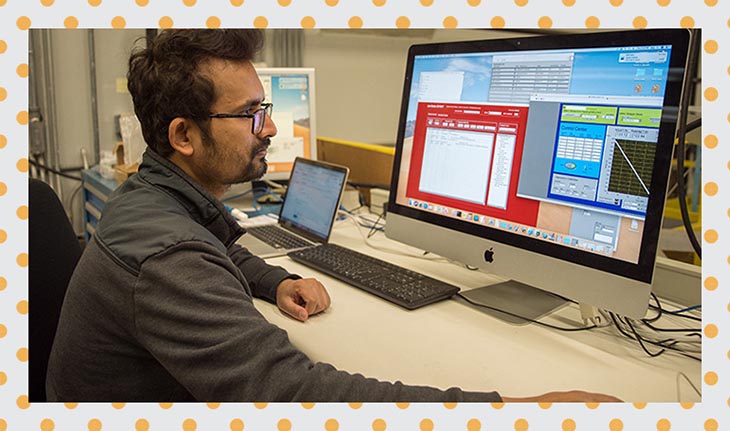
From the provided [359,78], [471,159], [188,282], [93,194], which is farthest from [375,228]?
[359,78]

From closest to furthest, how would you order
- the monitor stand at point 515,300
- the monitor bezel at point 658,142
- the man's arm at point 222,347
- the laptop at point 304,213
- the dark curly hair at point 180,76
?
1. the man's arm at point 222,347
2. the monitor bezel at point 658,142
3. the dark curly hair at point 180,76
4. the monitor stand at point 515,300
5. the laptop at point 304,213

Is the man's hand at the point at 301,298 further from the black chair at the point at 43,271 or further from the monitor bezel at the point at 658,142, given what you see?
the black chair at the point at 43,271

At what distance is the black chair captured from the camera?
1.12m

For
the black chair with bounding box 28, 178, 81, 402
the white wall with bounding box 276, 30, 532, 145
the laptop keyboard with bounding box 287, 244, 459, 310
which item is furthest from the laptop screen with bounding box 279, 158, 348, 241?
the white wall with bounding box 276, 30, 532, 145

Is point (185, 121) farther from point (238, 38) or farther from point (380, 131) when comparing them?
point (380, 131)

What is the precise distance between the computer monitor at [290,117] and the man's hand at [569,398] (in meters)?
1.47

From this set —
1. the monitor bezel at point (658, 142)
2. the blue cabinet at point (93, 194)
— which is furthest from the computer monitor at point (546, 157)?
the blue cabinet at point (93, 194)

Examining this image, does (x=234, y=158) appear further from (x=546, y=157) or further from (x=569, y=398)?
(x=569, y=398)

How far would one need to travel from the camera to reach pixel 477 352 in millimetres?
907

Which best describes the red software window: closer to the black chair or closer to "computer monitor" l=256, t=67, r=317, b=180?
the black chair

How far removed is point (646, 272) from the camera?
34.1 inches

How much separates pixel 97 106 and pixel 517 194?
2512mm

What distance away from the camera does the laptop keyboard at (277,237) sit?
1510mm

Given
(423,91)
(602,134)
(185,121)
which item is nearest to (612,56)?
(602,134)
